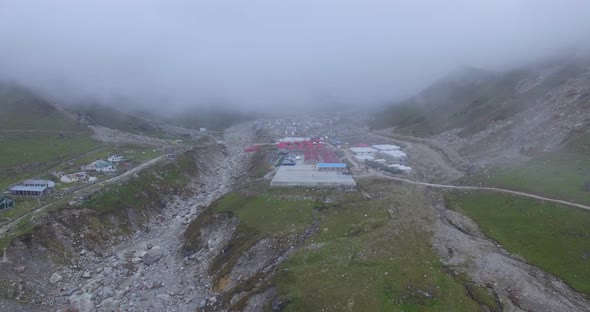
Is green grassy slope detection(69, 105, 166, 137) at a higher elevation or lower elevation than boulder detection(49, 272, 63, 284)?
higher

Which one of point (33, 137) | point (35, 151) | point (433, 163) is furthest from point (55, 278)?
point (33, 137)

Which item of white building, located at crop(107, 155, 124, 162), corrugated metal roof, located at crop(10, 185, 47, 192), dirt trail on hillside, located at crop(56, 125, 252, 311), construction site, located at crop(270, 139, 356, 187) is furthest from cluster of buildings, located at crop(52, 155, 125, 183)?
construction site, located at crop(270, 139, 356, 187)

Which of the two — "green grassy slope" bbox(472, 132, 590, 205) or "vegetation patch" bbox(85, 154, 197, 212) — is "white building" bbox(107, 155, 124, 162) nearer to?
"vegetation patch" bbox(85, 154, 197, 212)

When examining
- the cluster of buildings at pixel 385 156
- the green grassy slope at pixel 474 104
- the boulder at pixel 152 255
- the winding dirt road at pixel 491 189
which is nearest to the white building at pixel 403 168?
the cluster of buildings at pixel 385 156

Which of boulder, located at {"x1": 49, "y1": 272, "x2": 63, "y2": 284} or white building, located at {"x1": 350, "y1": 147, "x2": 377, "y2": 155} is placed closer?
boulder, located at {"x1": 49, "y1": 272, "x2": 63, "y2": 284}

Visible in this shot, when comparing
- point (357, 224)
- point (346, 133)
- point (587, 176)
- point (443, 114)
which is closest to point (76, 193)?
point (357, 224)

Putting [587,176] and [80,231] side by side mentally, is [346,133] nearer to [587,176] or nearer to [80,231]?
[587,176]

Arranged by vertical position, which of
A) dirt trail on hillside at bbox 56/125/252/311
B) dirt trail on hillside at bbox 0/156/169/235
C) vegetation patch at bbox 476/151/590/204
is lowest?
dirt trail on hillside at bbox 56/125/252/311
